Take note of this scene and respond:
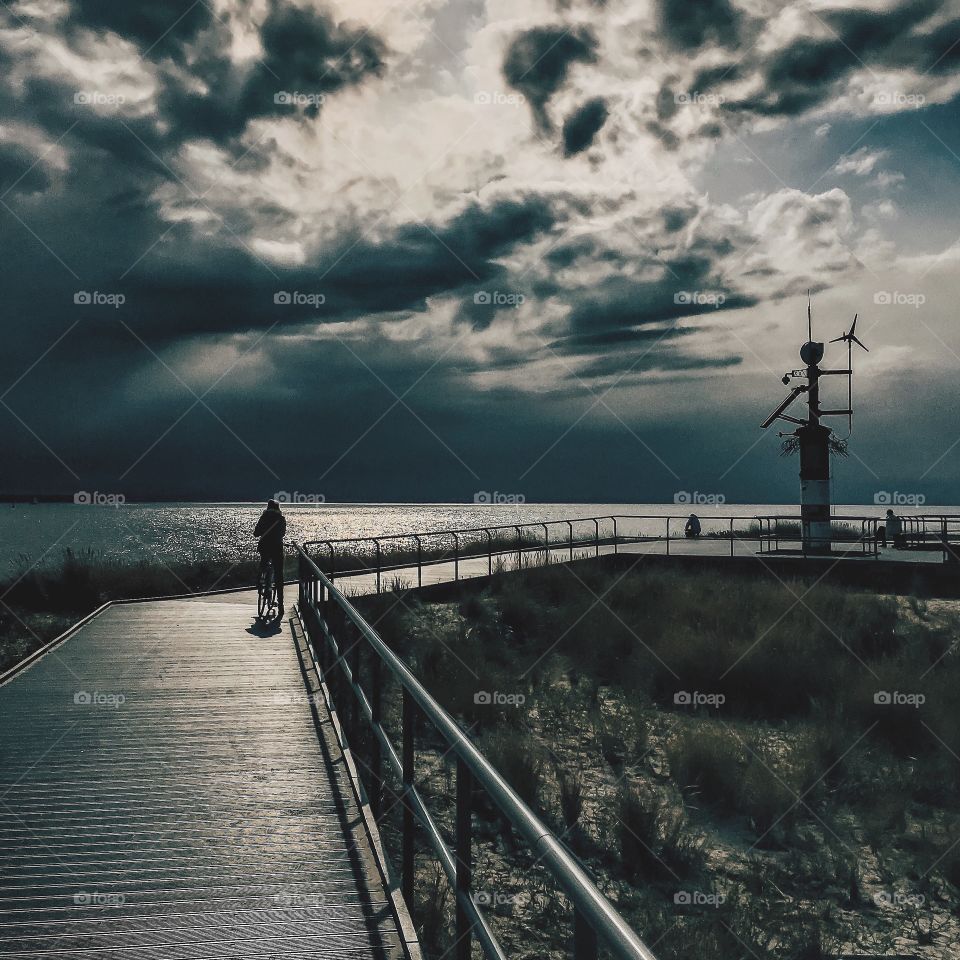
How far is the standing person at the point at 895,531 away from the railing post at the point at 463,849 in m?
29.4

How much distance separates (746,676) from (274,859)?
9.81 m

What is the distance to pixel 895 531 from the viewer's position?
3225 cm

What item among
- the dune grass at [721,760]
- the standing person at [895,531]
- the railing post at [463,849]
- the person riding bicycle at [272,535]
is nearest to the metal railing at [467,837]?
the railing post at [463,849]

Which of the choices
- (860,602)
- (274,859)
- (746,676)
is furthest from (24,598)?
(860,602)

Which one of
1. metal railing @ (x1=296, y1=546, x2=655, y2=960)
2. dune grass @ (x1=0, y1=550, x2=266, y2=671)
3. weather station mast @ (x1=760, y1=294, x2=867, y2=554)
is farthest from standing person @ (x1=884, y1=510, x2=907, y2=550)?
metal railing @ (x1=296, y1=546, x2=655, y2=960)

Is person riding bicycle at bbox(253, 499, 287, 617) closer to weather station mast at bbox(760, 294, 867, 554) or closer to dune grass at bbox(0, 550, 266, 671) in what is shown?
dune grass at bbox(0, 550, 266, 671)

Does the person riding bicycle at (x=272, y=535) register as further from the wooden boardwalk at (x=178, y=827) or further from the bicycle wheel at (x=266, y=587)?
the wooden boardwalk at (x=178, y=827)

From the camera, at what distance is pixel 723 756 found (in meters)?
9.19

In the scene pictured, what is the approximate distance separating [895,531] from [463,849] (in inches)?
1304

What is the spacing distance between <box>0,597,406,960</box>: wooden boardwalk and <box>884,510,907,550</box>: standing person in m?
26.2

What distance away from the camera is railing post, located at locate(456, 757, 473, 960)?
10.4 ft

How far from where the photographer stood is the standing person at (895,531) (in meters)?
29.7

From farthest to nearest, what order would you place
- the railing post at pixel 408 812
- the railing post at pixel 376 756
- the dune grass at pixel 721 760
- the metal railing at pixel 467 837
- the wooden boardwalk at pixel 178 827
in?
1. the dune grass at pixel 721 760
2. the railing post at pixel 376 756
3. the railing post at pixel 408 812
4. the wooden boardwalk at pixel 178 827
5. the metal railing at pixel 467 837

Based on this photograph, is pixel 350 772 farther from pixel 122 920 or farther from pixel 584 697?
pixel 584 697
